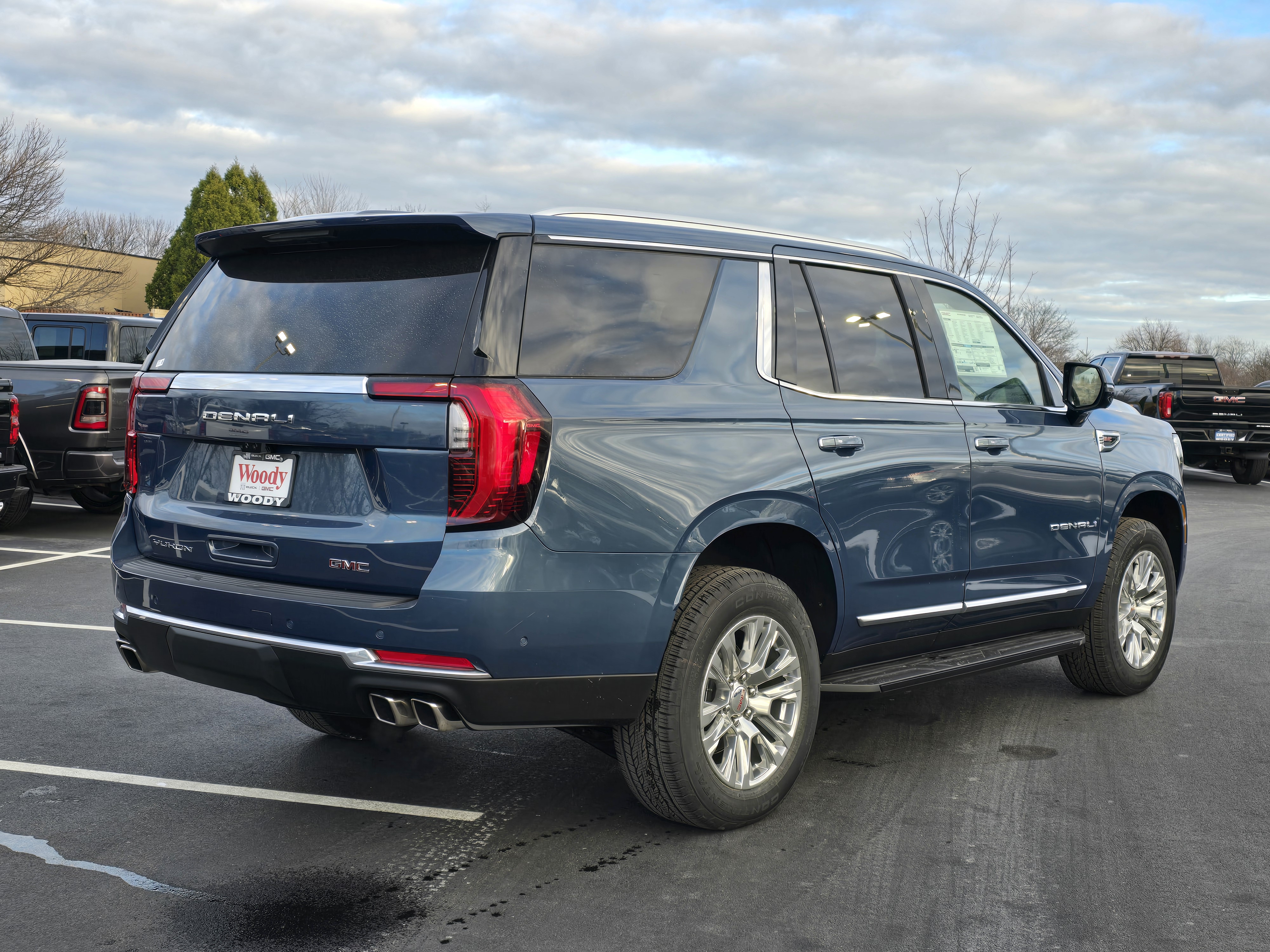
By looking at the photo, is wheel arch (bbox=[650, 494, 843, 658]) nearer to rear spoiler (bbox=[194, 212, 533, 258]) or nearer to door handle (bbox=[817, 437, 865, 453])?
door handle (bbox=[817, 437, 865, 453])

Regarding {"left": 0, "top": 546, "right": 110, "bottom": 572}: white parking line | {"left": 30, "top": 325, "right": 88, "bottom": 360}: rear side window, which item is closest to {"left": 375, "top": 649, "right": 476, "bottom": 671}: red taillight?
{"left": 0, "top": 546, "right": 110, "bottom": 572}: white parking line

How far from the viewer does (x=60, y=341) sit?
13.5 meters

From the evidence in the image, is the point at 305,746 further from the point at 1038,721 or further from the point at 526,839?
the point at 1038,721

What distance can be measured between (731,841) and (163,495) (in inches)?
85.4

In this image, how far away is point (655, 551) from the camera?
3619mm

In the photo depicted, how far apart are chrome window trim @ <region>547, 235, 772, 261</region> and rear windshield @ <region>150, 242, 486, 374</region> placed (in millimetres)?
310

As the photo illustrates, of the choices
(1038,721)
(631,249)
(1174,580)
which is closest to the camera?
(631,249)

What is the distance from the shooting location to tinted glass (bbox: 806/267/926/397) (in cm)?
450

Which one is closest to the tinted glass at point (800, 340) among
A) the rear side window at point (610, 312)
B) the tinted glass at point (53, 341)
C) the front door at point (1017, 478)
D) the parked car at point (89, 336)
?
the rear side window at point (610, 312)

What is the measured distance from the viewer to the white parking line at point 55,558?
30.6ft

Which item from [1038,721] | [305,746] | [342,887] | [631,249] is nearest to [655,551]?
[631,249]

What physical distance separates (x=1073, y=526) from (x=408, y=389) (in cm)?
323

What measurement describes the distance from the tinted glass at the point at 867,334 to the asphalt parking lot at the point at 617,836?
147cm

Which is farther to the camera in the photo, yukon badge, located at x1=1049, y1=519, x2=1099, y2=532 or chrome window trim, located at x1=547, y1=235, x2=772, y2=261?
yukon badge, located at x1=1049, y1=519, x2=1099, y2=532
